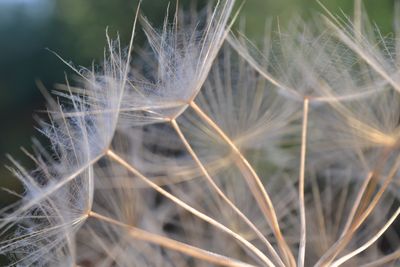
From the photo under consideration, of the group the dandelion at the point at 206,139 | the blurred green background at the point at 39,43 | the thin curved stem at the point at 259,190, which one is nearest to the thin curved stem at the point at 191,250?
the dandelion at the point at 206,139

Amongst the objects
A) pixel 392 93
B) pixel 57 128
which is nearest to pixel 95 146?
pixel 57 128

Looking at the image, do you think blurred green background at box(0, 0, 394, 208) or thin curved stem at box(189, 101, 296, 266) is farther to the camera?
blurred green background at box(0, 0, 394, 208)

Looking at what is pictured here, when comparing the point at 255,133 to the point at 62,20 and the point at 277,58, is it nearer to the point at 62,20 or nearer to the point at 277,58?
the point at 277,58

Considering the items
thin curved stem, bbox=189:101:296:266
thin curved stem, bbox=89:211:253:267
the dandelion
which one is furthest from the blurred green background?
thin curved stem, bbox=89:211:253:267

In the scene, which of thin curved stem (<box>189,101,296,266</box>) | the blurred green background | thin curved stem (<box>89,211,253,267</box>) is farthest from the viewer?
the blurred green background

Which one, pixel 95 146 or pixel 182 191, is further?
pixel 182 191

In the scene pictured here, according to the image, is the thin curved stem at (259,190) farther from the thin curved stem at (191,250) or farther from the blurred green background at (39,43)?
the blurred green background at (39,43)

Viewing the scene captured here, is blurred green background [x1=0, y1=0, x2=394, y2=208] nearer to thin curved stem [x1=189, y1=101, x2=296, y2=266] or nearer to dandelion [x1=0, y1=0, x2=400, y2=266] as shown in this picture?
dandelion [x1=0, y1=0, x2=400, y2=266]

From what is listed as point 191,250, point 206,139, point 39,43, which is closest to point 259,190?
point 191,250

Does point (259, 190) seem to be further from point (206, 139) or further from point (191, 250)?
point (206, 139)
